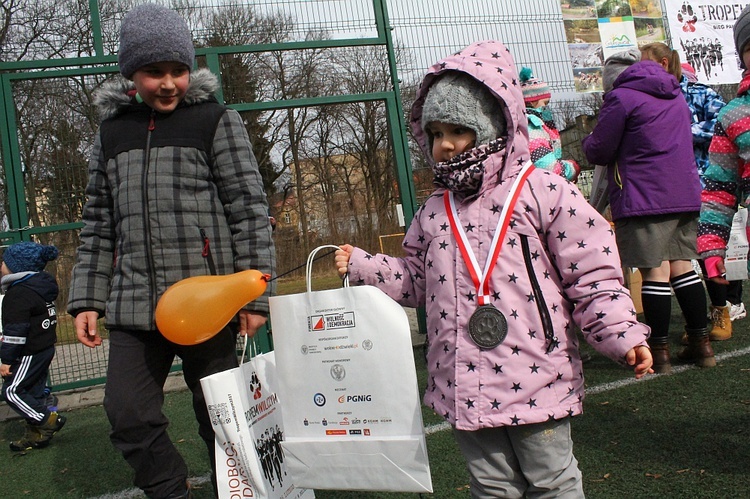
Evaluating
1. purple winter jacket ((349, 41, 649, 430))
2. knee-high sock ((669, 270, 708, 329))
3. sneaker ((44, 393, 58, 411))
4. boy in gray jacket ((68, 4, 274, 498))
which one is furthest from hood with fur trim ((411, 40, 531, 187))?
sneaker ((44, 393, 58, 411))

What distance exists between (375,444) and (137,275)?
1.02 metres

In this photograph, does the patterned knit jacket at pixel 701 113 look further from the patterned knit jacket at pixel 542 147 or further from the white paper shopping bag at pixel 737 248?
the patterned knit jacket at pixel 542 147

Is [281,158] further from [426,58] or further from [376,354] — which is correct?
[376,354]

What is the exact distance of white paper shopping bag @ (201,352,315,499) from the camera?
2301 millimetres

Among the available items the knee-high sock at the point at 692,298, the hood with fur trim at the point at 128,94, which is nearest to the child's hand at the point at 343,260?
the hood with fur trim at the point at 128,94

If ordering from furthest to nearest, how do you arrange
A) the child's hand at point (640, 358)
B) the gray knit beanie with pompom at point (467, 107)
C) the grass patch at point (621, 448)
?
the grass patch at point (621, 448) < the gray knit beanie with pompom at point (467, 107) < the child's hand at point (640, 358)

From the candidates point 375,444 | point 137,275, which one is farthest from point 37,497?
point 375,444

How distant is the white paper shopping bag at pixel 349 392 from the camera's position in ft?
6.69

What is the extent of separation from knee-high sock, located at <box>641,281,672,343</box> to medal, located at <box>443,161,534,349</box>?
8.38 ft

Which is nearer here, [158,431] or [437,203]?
[437,203]

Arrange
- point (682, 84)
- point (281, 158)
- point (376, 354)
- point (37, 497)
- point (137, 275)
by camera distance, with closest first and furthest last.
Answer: point (376, 354), point (137, 275), point (37, 497), point (682, 84), point (281, 158)

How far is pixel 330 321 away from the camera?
6.95 ft

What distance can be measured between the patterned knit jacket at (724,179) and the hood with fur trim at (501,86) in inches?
40.1

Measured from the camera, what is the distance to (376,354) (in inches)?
81.0
